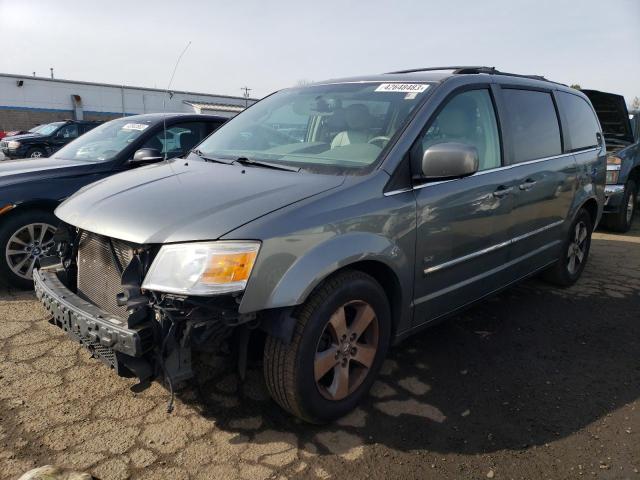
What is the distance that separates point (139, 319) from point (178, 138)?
3.59 metres

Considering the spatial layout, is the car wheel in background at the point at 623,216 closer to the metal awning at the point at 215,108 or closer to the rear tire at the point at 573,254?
the rear tire at the point at 573,254

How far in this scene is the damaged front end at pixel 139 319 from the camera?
2.05 meters

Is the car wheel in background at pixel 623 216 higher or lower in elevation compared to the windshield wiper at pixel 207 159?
lower

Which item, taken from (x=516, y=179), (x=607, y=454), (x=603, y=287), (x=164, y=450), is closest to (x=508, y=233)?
(x=516, y=179)

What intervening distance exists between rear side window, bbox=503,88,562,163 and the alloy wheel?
1787 mm

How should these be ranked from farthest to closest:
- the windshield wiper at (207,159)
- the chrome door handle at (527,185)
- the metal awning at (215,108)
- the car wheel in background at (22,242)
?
1. the metal awning at (215,108)
2. the car wheel in background at (22,242)
3. the chrome door handle at (527,185)
4. the windshield wiper at (207,159)

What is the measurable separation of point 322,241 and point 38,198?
10.2 feet

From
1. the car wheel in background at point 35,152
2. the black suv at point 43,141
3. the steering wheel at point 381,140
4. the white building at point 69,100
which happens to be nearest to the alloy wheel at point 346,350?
the steering wheel at point 381,140

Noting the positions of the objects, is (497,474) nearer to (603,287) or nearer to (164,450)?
(164,450)

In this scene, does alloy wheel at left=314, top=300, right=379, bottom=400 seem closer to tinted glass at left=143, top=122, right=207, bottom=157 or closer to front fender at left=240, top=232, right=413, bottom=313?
front fender at left=240, top=232, right=413, bottom=313

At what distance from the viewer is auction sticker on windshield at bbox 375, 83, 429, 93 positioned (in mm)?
3002

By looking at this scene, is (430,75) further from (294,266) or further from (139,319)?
(139,319)

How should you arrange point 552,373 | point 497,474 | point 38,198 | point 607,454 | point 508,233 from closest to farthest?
point 497,474
point 607,454
point 552,373
point 508,233
point 38,198

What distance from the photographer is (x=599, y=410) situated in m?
2.74
